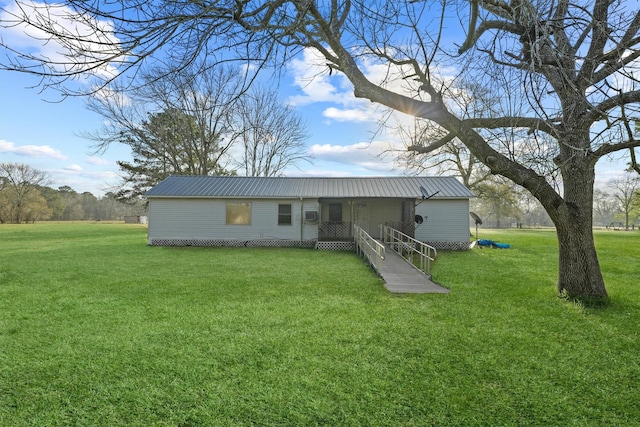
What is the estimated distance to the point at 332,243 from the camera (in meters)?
14.5

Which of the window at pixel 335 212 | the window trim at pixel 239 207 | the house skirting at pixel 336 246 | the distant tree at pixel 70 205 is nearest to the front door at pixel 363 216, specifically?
the window at pixel 335 212

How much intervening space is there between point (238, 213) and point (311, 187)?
153 inches

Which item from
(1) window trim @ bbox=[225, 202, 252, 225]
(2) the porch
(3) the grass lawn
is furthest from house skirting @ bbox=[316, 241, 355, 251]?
(3) the grass lawn

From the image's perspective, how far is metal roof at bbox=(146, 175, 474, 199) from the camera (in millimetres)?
14930

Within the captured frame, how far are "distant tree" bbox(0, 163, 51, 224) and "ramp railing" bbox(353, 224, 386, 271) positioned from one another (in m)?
46.9

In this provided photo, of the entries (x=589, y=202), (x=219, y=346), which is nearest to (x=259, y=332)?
(x=219, y=346)

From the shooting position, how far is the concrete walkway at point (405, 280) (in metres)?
6.84

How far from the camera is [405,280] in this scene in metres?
7.70

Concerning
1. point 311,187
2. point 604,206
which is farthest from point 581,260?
point 604,206

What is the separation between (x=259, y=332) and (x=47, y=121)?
5349 millimetres

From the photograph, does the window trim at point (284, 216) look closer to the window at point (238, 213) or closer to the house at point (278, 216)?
the house at point (278, 216)

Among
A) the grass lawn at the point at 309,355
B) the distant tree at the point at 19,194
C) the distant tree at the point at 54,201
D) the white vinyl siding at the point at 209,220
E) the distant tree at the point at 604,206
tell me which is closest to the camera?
the grass lawn at the point at 309,355

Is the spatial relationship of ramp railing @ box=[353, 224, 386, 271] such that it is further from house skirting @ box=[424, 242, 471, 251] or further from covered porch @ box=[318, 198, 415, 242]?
house skirting @ box=[424, 242, 471, 251]

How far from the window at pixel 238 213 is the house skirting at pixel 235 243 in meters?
0.97
